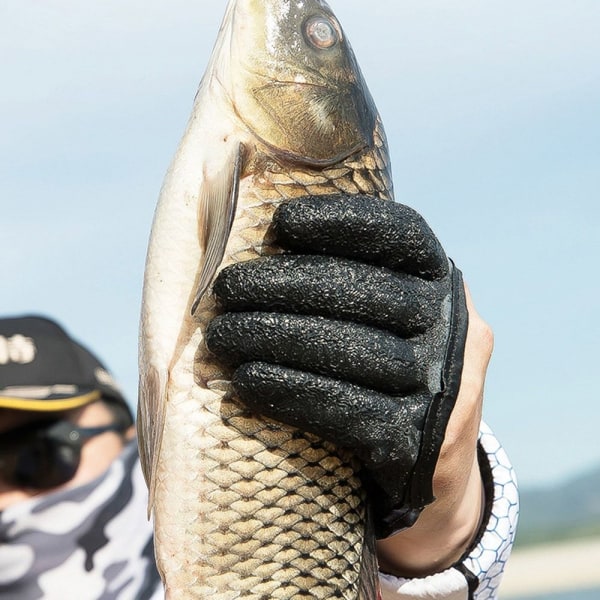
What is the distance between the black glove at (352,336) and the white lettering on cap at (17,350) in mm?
1795

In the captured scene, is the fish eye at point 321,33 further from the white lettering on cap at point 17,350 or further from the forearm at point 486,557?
the white lettering on cap at point 17,350

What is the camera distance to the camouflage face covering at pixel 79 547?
144 inches

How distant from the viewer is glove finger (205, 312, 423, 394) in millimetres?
2207

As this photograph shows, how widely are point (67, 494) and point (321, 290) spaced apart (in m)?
1.81

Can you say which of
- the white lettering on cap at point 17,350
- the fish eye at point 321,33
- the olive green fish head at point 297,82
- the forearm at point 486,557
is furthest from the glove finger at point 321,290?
the white lettering on cap at point 17,350

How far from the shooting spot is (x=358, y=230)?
2.26m

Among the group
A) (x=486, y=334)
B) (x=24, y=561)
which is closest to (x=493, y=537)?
(x=486, y=334)

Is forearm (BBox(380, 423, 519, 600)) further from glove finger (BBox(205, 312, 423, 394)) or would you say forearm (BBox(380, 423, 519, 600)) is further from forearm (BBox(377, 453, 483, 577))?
glove finger (BBox(205, 312, 423, 394))

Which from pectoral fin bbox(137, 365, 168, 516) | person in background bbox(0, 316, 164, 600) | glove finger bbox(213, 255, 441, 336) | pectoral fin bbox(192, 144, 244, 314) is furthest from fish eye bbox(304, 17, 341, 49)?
person in background bbox(0, 316, 164, 600)

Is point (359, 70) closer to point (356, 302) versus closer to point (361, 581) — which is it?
point (356, 302)

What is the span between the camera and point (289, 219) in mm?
2250

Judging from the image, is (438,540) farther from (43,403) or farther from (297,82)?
(43,403)

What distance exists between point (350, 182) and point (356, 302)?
34 centimetres

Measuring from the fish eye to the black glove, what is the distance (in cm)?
49
